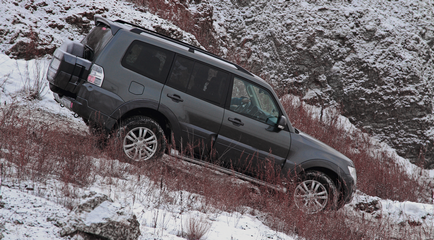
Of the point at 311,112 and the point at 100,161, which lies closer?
the point at 100,161

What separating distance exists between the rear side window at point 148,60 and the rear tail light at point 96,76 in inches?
14.1

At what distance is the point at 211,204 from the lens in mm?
4504

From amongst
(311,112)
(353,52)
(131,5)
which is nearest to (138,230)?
(131,5)

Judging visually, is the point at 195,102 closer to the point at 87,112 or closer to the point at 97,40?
the point at 87,112

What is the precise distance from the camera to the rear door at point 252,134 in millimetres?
5395

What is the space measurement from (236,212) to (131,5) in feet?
28.2

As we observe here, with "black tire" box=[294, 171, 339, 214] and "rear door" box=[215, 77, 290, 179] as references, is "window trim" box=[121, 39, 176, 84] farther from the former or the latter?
"black tire" box=[294, 171, 339, 214]

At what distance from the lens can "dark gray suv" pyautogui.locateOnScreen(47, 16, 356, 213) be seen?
498cm

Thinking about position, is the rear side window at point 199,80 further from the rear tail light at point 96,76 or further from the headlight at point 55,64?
the headlight at point 55,64

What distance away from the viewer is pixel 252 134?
5.49m

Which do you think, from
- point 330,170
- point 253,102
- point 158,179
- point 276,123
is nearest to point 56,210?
point 158,179

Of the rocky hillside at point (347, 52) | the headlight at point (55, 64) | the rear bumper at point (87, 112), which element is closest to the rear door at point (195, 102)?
the rear bumper at point (87, 112)

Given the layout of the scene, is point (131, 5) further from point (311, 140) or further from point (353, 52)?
point (353, 52)

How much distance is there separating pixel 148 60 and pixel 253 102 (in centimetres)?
179
